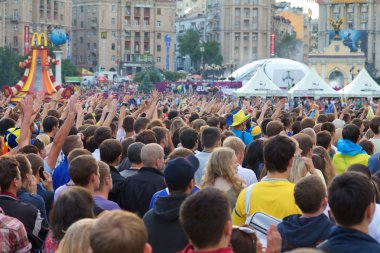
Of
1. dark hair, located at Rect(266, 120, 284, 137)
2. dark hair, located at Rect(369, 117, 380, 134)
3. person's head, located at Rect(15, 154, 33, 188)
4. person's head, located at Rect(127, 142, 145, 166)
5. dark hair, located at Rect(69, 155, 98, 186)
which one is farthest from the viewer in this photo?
dark hair, located at Rect(369, 117, 380, 134)

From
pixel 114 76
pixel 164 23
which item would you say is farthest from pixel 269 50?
pixel 114 76

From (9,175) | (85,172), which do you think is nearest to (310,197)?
(85,172)

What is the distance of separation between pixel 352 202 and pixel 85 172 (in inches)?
106

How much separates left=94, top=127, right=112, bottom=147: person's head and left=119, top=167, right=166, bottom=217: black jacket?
6.81 ft

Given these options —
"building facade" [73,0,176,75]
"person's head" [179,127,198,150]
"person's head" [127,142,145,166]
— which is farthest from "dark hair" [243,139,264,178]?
"building facade" [73,0,176,75]

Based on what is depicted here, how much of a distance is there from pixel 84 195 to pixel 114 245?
168 cm

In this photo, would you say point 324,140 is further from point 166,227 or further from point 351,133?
point 166,227

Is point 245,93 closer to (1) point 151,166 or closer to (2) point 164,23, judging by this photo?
(1) point 151,166

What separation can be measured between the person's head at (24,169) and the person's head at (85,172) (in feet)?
1.94

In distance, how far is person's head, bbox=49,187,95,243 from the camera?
624cm

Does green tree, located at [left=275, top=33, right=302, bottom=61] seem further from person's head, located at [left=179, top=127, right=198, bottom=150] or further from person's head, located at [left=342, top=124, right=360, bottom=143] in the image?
person's head, located at [left=179, top=127, right=198, bottom=150]

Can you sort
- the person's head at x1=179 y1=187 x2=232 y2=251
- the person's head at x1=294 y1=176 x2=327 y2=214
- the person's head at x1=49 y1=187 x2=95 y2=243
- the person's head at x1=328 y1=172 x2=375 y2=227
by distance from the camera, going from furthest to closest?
the person's head at x1=294 y1=176 x2=327 y2=214
the person's head at x1=49 y1=187 x2=95 y2=243
the person's head at x1=328 y1=172 x2=375 y2=227
the person's head at x1=179 y1=187 x2=232 y2=251

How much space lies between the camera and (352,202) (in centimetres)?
579

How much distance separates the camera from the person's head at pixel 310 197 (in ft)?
21.6
